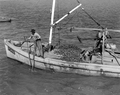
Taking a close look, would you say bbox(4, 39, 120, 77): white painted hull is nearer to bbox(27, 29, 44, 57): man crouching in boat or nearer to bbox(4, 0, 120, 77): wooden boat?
bbox(4, 0, 120, 77): wooden boat

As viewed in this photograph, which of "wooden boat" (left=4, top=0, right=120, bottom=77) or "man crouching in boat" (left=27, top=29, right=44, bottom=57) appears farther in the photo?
"man crouching in boat" (left=27, top=29, right=44, bottom=57)

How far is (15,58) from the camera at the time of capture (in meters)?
16.2

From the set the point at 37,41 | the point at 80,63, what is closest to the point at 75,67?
the point at 80,63

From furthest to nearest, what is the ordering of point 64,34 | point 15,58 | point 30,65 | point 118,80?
point 64,34 < point 15,58 < point 30,65 < point 118,80

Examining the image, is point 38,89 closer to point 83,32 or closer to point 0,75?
point 0,75

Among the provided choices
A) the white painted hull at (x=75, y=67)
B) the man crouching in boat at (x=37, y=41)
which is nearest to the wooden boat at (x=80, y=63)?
the white painted hull at (x=75, y=67)

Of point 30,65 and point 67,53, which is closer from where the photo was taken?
point 67,53

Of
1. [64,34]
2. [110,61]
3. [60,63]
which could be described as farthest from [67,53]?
[64,34]

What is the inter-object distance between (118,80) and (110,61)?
1551 millimetres

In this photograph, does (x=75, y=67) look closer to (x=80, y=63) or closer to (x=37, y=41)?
(x=80, y=63)

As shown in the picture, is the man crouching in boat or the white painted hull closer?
the white painted hull

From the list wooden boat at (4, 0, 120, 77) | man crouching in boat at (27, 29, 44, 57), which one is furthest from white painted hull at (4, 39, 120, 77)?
man crouching in boat at (27, 29, 44, 57)

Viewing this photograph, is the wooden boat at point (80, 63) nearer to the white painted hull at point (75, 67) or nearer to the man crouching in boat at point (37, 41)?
the white painted hull at point (75, 67)

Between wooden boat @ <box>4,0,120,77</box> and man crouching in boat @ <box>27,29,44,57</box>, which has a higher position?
man crouching in boat @ <box>27,29,44,57</box>
